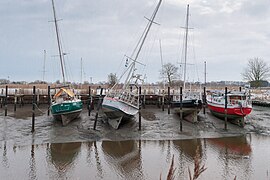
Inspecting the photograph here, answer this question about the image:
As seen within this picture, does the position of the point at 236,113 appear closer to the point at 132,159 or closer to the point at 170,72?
the point at 132,159

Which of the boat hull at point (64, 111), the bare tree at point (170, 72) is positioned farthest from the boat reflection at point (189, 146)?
the bare tree at point (170, 72)

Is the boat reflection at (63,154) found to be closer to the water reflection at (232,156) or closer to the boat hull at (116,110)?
the boat hull at (116,110)

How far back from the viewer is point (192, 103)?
21125 millimetres

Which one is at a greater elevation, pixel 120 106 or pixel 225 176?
pixel 120 106

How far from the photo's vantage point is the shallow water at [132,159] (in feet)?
34.3

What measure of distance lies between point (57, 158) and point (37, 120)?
9.33 meters

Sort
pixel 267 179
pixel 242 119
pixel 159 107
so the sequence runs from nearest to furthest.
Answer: pixel 267 179 → pixel 242 119 → pixel 159 107

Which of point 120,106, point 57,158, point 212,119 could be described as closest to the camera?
point 57,158

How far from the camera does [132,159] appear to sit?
12625mm

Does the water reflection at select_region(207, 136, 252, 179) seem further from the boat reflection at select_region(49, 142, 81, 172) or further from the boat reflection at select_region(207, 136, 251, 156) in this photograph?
the boat reflection at select_region(49, 142, 81, 172)

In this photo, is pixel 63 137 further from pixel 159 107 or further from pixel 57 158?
pixel 159 107

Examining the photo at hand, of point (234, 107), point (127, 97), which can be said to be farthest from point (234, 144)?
point (127, 97)

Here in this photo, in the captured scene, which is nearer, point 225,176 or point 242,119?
point 225,176

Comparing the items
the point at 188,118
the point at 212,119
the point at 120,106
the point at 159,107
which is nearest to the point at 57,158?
the point at 120,106
